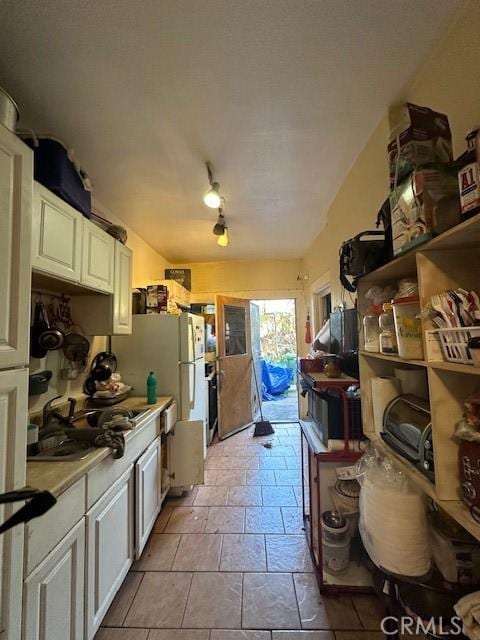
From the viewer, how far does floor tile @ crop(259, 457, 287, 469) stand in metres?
2.91

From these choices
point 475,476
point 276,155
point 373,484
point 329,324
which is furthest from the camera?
point 329,324

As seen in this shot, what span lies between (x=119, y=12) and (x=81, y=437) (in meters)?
1.85

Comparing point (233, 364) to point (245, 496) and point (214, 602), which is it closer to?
point (245, 496)

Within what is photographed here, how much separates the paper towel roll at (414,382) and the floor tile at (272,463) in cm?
210

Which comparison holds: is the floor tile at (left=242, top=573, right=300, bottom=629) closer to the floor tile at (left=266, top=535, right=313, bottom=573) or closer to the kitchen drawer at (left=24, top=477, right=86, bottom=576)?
the floor tile at (left=266, top=535, right=313, bottom=573)

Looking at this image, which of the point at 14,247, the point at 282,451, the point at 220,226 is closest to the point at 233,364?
the point at 282,451

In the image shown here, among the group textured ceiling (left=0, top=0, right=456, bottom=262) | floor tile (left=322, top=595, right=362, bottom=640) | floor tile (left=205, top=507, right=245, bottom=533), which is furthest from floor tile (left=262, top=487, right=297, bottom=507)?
textured ceiling (left=0, top=0, right=456, bottom=262)

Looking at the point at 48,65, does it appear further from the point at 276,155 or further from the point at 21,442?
the point at 21,442

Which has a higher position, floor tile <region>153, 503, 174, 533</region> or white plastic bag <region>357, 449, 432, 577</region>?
white plastic bag <region>357, 449, 432, 577</region>

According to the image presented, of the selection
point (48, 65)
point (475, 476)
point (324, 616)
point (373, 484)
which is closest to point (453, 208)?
point (475, 476)

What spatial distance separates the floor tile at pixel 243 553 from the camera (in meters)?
1.67

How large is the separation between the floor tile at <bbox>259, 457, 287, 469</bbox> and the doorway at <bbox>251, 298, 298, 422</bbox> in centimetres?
135

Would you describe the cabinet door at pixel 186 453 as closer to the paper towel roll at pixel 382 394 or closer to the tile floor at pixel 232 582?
the tile floor at pixel 232 582

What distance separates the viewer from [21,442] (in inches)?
33.2
